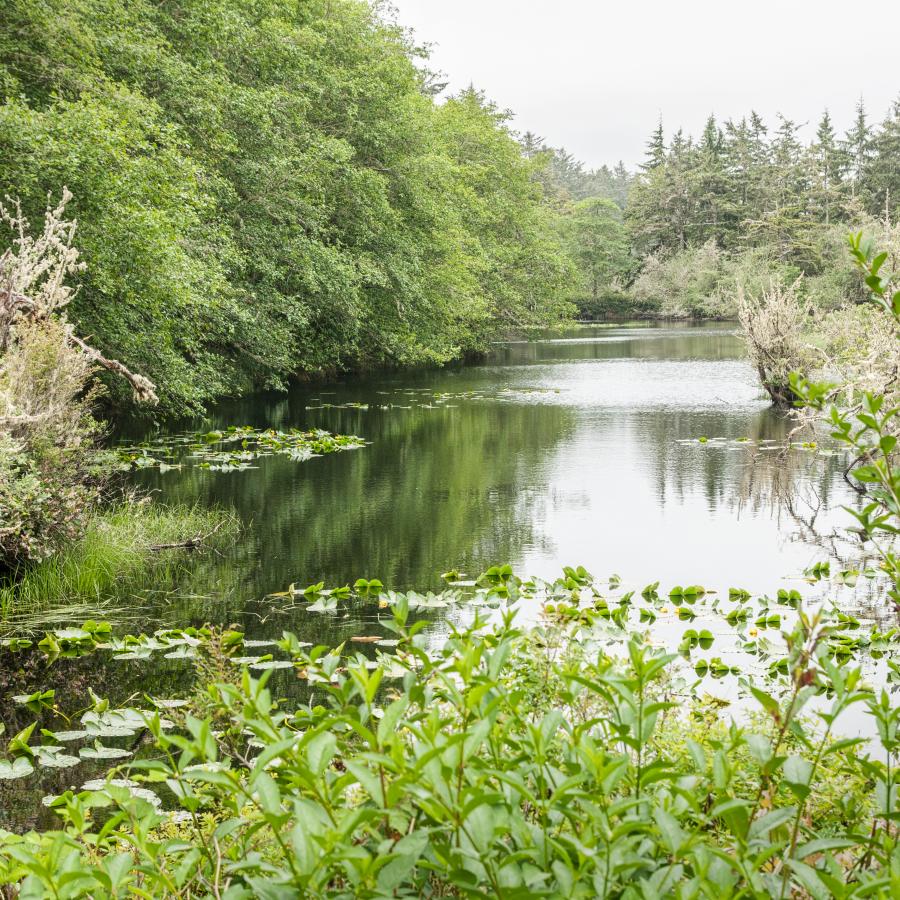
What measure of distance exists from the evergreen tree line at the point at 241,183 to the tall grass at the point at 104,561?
160 inches

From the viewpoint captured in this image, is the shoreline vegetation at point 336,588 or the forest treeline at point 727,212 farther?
the forest treeline at point 727,212

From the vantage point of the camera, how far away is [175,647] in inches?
259

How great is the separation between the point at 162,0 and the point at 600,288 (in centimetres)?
5501

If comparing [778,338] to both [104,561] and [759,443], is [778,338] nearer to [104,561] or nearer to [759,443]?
[759,443]

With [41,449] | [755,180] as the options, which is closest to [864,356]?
A: [41,449]

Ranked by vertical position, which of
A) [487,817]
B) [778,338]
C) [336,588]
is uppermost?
[778,338]

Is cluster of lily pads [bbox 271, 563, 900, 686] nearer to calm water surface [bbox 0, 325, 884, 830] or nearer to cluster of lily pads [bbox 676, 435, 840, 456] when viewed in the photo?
calm water surface [bbox 0, 325, 884, 830]

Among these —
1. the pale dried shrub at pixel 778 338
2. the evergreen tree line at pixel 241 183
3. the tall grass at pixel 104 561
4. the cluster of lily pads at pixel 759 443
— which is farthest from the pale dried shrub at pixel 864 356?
the evergreen tree line at pixel 241 183

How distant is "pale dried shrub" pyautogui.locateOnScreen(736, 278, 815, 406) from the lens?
19.7m

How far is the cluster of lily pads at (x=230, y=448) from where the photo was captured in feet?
44.7

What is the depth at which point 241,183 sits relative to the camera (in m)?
19.4

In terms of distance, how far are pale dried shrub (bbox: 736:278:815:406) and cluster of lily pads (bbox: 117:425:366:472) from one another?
8.93 m

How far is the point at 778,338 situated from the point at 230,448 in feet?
37.4

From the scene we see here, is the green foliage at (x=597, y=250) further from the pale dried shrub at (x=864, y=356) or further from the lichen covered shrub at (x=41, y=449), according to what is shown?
the lichen covered shrub at (x=41, y=449)
